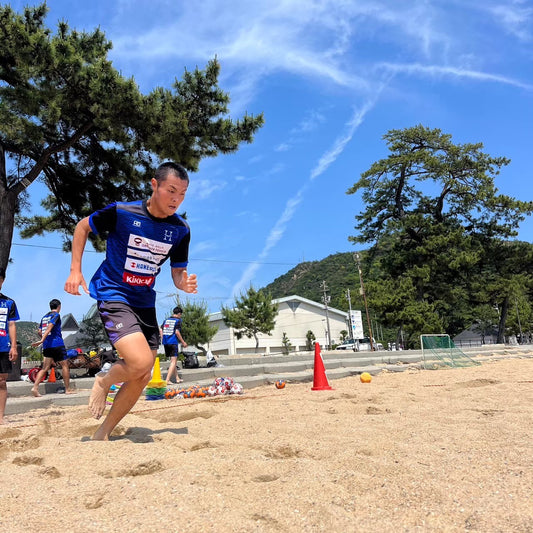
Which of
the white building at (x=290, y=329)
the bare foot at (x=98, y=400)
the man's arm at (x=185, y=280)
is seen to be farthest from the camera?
the white building at (x=290, y=329)

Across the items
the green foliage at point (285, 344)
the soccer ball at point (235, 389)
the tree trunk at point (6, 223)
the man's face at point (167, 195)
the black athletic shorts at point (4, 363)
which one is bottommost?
the green foliage at point (285, 344)

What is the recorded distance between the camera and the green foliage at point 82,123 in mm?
9586

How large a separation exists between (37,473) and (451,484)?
6.58 ft

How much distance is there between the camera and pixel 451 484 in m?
1.87

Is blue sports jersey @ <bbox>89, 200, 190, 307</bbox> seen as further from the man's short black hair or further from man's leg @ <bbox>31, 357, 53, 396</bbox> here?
man's leg @ <bbox>31, 357, 53, 396</bbox>

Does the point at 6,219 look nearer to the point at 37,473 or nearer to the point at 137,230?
the point at 137,230

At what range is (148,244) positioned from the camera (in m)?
3.12

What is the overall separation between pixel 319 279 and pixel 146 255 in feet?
268

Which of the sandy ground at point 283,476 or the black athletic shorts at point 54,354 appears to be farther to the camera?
the black athletic shorts at point 54,354

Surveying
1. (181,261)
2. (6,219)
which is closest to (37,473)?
(181,261)

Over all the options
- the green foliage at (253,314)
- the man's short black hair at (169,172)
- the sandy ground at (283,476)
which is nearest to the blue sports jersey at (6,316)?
the sandy ground at (283,476)

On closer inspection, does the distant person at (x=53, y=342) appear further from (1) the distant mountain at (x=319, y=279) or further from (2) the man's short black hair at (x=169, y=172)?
(1) the distant mountain at (x=319, y=279)

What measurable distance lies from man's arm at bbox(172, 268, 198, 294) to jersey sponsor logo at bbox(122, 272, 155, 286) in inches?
15.2

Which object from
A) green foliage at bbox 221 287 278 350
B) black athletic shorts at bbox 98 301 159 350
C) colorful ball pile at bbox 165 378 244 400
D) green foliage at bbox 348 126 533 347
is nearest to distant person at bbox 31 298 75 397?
colorful ball pile at bbox 165 378 244 400
